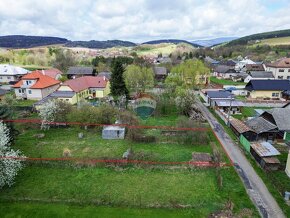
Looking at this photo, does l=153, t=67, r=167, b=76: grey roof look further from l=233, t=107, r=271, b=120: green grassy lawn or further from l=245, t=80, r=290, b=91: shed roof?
l=233, t=107, r=271, b=120: green grassy lawn

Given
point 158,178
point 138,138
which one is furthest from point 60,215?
point 138,138

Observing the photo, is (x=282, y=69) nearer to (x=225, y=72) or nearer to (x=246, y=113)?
(x=225, y=72)

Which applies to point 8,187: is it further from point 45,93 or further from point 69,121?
point 45,93

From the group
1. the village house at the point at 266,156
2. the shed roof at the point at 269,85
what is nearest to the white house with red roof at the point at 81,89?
the shed roof at the point at 269,85

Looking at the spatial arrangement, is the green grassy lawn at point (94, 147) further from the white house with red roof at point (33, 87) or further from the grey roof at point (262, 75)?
the grey roof at point (262, 75)

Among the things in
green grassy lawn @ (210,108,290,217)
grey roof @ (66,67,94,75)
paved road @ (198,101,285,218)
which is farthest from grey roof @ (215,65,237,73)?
green grassy lawn @ (210,108,290,217)
